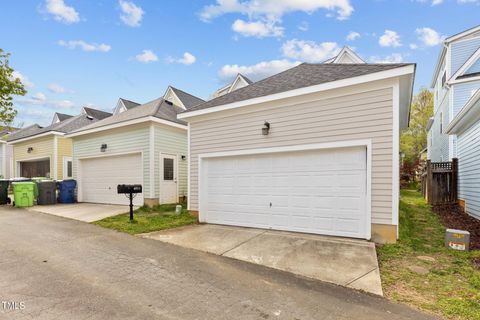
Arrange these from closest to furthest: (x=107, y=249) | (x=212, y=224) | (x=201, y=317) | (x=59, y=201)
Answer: (x=201, y=317) < (x=107, y=249) < (x=212, y=224) < (x=59, y=201)

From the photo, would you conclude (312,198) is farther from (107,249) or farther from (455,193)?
(455,193)

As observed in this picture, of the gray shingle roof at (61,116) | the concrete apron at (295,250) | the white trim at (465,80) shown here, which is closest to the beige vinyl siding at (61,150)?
the gray shingle roof at (61,116)

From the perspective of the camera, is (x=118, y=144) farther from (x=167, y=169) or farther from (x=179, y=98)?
(x=179, y=98)

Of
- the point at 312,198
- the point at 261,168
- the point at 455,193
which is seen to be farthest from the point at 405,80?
the point at 455,193

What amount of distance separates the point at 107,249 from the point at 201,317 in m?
3.13

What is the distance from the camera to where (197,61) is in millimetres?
15039

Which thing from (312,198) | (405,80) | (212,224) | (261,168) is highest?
(405,80)

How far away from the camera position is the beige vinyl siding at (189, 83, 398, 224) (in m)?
5.17

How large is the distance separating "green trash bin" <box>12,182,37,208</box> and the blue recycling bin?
41.2 inches

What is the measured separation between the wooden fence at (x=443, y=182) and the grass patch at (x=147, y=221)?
407 inches

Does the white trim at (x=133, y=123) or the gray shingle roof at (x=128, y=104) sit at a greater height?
the gray shingle roof at (x=128, y=104)

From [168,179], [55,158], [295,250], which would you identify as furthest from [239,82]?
[295,250]

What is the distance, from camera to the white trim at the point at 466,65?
1186 cm

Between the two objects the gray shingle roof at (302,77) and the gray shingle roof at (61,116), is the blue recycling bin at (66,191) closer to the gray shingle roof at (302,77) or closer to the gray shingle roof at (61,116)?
the gray shingle roof at (302,77)
